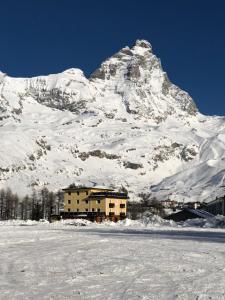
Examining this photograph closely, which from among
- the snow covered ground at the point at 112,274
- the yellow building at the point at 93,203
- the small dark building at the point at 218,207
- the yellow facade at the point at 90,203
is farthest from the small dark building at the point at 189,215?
the snow covered ground at the point at 112,274

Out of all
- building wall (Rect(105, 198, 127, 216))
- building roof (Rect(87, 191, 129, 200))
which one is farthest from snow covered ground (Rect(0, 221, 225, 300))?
building wall (Rect(105, 198, 127, 216))

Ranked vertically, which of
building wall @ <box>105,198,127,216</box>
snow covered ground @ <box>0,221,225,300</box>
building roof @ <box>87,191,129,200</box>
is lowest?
snow covered ground @ <box>0,221,225,300</box>

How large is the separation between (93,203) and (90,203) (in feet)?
3.69

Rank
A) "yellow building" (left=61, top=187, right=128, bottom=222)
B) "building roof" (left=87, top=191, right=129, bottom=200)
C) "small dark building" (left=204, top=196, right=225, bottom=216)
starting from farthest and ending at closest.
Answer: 1. "small dark building" (left=204, top=196, right=225, bottom=216)
2. "yellow building" (left=61, top=187, right=128, bottom=222)
3. "building roof" (left=87, top=191, right=129, bottom=200)

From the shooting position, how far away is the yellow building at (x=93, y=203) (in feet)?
455

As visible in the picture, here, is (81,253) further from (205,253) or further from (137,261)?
(205,253)

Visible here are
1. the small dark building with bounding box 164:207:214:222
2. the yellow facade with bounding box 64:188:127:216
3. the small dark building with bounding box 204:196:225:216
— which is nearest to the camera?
the small dark building with bounding box 164:207:214:222

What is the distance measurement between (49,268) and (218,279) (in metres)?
7.29

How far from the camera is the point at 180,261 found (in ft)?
82.5

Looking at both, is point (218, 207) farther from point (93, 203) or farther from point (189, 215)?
point (189, 215)

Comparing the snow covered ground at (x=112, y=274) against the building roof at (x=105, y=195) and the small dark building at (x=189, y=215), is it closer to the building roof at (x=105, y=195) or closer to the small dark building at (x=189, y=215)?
the small dark building at (x=189, y=215)

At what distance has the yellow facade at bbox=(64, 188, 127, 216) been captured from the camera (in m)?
139

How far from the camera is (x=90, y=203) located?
466 feet

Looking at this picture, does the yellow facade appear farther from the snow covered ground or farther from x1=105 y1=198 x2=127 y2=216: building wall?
the snow covered ground
